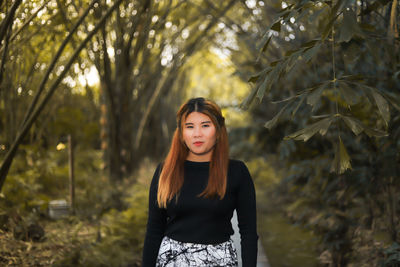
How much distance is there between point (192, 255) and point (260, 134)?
560cm

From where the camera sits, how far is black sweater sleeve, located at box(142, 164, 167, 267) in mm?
2174

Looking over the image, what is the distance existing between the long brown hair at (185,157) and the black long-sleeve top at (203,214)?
3 centimetres

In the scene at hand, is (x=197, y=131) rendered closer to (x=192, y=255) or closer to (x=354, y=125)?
(x=192, y=255)

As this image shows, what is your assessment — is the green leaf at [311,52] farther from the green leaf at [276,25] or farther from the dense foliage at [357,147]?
the green leaf at [276,25]

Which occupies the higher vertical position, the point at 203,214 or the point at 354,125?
the point at 354,125

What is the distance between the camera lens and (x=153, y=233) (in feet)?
7.20

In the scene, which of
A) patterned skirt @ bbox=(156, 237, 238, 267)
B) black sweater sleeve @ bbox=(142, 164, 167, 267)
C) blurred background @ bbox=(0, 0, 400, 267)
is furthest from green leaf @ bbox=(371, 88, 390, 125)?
black sweater sleeve @ bbox=(142, 164, 167, 267)

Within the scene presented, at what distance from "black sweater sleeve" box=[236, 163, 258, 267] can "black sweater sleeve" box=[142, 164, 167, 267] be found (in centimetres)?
38

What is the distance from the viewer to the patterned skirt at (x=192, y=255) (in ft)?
6.88

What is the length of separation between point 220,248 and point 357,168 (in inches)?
93.7

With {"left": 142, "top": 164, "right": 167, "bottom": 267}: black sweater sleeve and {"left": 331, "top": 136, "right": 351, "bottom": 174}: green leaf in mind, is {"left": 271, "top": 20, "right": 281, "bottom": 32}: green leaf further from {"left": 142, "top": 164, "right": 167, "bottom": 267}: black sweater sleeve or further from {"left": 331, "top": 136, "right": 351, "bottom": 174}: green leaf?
{"left": 142, "top": 164, "right": 167, "bottom": 267}: black sweater sleeve

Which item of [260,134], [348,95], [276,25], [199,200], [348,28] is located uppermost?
[260,134]

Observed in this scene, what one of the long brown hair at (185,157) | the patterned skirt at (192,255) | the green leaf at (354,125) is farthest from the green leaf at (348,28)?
the patterned skirt at (192,255)

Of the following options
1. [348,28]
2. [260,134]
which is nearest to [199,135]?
[348,28]
